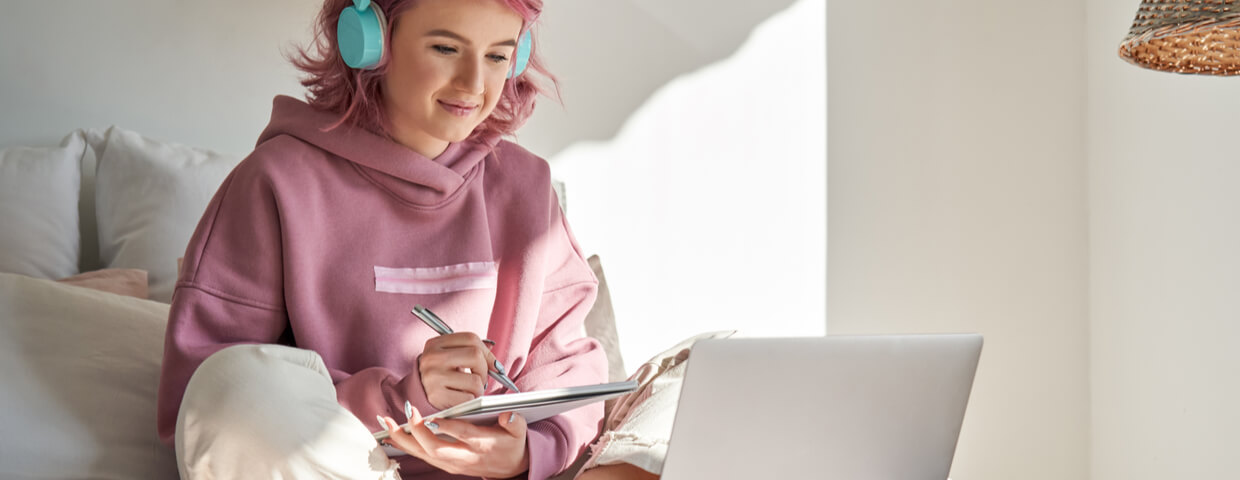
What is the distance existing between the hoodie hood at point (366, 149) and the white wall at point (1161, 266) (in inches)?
59.0

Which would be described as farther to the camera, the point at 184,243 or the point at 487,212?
the point at 184,243

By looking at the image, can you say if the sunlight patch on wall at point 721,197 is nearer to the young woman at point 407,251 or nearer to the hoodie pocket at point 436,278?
the young woman at point 407,251

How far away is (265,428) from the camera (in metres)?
1.03

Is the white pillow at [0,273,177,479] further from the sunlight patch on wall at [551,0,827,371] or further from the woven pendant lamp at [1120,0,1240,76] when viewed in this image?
the woven pendant lamp at [1120,0,1240,76]

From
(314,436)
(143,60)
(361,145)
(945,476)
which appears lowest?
(945,476)

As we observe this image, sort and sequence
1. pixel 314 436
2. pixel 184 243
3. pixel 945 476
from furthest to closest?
pixel 184 243 < pixel 945 476 < pixel 314 436

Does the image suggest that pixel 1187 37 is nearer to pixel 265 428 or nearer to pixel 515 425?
pixel 515 425

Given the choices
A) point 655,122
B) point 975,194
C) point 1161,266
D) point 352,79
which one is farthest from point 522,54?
point 1161,266

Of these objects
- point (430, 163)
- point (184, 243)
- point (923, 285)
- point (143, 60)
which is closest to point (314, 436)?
point (430, 163)

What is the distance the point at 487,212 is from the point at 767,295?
106 centimetres

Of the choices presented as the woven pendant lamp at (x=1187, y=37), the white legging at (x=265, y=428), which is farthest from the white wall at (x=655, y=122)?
the white legging at (x=265, y=428)

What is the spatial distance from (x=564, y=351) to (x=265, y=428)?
0.57 m

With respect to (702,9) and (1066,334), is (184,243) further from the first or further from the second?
(1066,334)

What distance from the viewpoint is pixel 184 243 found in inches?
67.1
